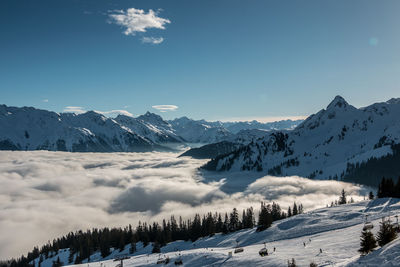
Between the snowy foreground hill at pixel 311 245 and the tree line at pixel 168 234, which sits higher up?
the snowy foreground hill at pixel 311 245

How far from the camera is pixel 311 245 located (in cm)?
6450

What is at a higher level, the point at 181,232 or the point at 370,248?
the point at 370,248

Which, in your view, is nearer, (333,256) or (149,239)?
(333,256)

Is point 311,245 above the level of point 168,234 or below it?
above

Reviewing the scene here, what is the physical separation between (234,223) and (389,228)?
119m

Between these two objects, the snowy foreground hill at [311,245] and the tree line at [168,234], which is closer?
the snowy foreground hill at [311,245]

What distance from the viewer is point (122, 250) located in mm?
166250

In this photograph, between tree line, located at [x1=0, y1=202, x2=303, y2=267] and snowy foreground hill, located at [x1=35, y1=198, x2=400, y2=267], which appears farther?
tree line, located at [x1=0, y1=202, x2=303, y2=267]

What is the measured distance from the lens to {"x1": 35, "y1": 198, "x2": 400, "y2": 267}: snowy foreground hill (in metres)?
45.0

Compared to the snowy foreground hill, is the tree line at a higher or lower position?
lower

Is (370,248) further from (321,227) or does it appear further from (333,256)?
(321,227)

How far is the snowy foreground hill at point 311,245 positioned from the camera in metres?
45.0

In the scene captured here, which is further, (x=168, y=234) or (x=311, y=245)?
(x=168, y=234)

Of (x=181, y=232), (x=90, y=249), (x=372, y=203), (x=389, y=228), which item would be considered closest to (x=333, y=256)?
(x=389, y=228)
